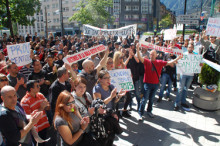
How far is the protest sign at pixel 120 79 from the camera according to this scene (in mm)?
4379

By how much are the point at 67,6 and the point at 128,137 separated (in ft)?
223

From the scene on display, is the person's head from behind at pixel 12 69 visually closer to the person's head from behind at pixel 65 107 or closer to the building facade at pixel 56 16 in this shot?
the person's head from behind at pixel 65 107

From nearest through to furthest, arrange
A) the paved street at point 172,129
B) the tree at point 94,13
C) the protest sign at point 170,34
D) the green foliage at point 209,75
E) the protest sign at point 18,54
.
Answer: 1. the paved street at point 172,129
2. the protest sign at point 18,54
3. the green foliage at point 209,75
4. the protest sign at point 170,34
5. the tree at point 94,13

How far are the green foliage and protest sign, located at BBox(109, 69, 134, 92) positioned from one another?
8.96ft

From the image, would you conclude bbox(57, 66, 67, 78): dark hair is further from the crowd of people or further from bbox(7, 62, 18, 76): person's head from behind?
bbox(7, 62, 18, 76): person's head from behind

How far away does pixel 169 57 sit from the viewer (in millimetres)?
6617

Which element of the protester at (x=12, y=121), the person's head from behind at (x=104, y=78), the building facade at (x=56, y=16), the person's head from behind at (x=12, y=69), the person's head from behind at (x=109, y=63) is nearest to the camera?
the protester at (x=12, y=121)

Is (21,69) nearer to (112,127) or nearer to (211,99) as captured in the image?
(112,127)

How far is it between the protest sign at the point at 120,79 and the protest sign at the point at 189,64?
186cm

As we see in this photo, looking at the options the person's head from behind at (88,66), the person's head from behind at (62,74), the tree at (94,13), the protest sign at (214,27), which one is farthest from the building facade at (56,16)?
the person's head from behind at (62,74)

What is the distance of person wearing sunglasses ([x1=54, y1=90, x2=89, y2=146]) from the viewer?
226 cm

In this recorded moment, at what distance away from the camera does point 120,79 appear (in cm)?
443

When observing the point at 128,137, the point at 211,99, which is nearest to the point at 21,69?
the point at 128,137

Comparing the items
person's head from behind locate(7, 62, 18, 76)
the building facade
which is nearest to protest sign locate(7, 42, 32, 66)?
person's head from behind locate(7, 62, 18, 76)
